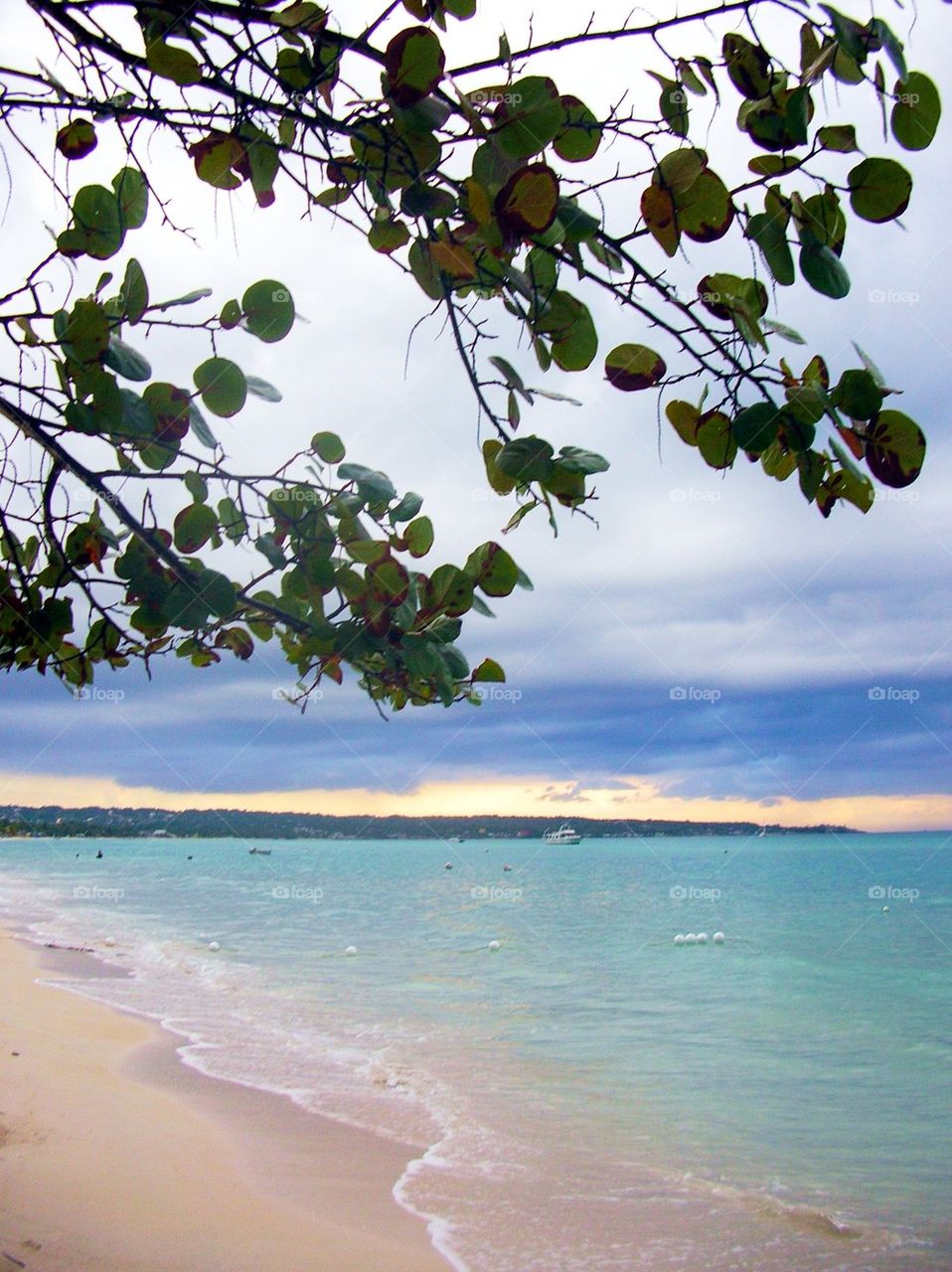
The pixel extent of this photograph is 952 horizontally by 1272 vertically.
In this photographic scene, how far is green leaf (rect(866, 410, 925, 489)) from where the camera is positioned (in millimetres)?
780

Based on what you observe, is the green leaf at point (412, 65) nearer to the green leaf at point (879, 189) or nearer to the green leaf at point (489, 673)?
the green leaf at point (879, 189)

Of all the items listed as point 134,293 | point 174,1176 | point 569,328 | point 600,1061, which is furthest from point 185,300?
point 600,1061

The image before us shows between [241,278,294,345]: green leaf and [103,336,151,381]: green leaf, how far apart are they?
0.12m

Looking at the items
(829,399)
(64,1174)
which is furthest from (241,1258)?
(829,399)

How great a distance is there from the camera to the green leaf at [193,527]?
1238mm

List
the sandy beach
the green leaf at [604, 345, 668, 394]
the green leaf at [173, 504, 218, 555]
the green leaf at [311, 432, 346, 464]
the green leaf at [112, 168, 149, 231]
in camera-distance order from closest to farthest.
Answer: the green leaf at [604, 345, 668, 394] < the green leaf at [112, 168, 149, 231] < the green leaf at [173, 504, 218, 555] < the green leaf at [311, 432, 346, 464] < the sandy beach

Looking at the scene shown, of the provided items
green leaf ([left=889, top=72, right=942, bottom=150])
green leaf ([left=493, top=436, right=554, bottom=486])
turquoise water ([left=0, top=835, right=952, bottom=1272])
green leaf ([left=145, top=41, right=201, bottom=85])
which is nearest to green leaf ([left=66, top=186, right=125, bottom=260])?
green leaf ([left=145, top=41, right=201, bottom=85])

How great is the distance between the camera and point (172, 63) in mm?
1043

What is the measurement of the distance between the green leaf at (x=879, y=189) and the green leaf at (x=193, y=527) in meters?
0.79

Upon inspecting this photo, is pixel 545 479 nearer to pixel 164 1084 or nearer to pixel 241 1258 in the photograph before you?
pixel 241 1258

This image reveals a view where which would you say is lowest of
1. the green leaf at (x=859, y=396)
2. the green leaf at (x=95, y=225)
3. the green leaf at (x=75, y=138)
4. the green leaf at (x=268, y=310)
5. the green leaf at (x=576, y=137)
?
the green leaf at (x=859, y=396)

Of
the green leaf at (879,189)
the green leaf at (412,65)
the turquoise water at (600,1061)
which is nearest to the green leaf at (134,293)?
the green leaf at (412,65)

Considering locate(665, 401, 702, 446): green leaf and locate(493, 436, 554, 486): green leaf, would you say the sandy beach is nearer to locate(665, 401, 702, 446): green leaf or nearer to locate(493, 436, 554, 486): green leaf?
locate(493, 436, 554, 486): green leaf

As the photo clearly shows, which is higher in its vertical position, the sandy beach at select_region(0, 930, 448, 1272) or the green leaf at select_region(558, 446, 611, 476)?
the green leaf at select_region(558, 446, 611, 476)
